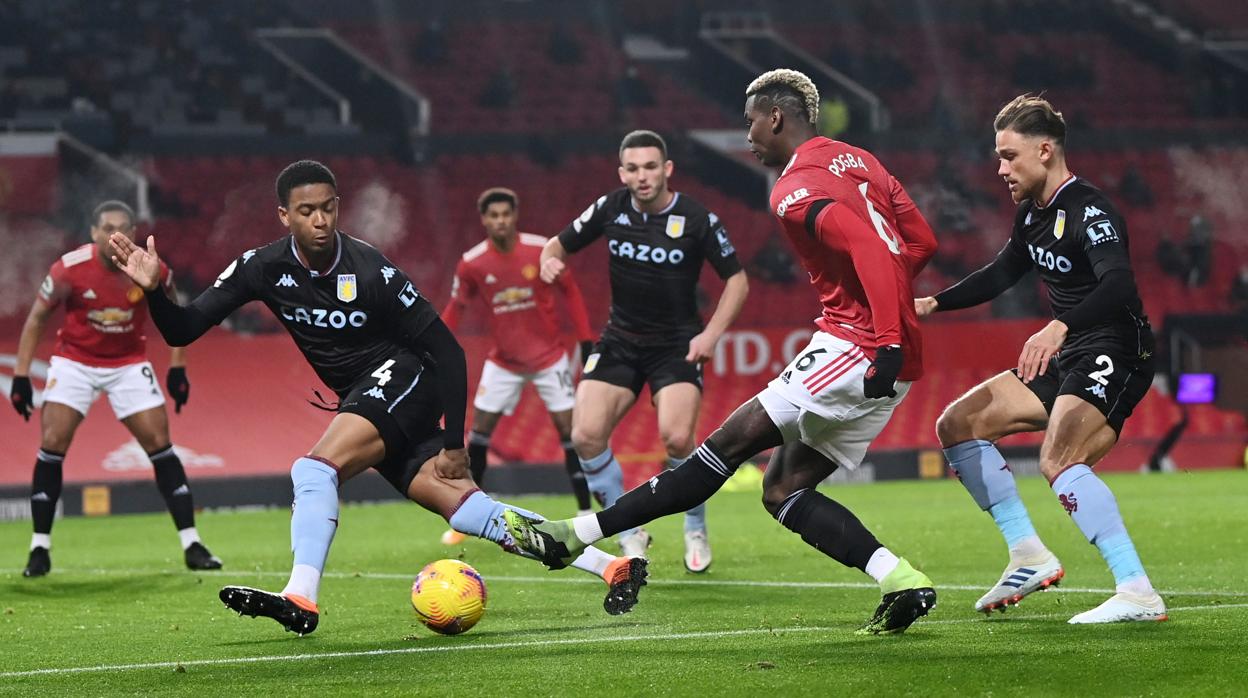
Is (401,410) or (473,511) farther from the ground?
(401,410)

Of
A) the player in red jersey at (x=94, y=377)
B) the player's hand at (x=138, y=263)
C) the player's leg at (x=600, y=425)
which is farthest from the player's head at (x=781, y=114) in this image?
Result: the player in red jersey at (x=94, y=377)

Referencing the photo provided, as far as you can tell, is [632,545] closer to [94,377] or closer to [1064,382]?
[1064,382]

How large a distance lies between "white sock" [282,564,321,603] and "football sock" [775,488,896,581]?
182 cm

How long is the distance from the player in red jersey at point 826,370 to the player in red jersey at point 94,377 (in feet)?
16.2

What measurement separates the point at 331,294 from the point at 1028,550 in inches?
120

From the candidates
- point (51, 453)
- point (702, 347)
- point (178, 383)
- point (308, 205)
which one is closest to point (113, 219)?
point (178, 383)

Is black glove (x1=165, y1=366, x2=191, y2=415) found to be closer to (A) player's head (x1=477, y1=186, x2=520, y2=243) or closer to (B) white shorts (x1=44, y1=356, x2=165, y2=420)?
(B) white shorts (x1=44, y1=356, x2=165, y2=420)

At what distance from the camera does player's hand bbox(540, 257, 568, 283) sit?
29.6ft

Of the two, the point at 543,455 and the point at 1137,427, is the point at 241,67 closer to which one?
the point at 543,455

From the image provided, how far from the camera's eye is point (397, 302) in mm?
6867

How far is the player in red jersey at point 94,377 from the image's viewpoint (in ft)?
34.9

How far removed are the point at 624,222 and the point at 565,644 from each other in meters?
4.06

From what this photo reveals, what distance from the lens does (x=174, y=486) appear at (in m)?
10.7

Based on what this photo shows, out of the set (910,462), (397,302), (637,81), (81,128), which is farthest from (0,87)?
(397,302)
